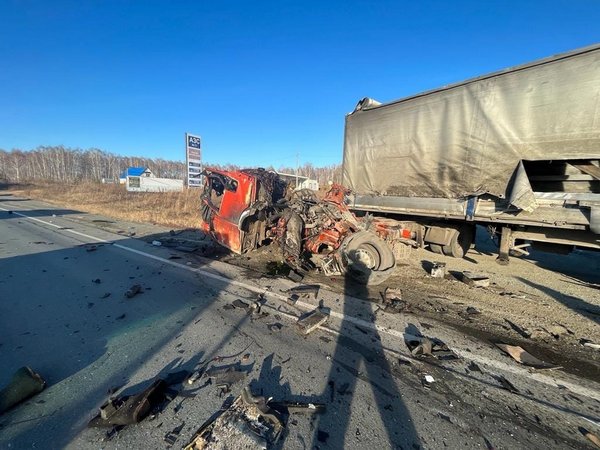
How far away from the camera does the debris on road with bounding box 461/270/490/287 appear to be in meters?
4.78

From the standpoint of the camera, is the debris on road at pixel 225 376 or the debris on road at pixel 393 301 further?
the debris on road at pixel 393 301

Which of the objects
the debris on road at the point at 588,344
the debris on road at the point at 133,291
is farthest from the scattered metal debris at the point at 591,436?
the debris on road at the point at 133,291

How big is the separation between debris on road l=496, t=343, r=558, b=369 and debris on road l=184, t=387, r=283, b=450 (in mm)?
2547

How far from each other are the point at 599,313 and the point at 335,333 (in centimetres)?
402

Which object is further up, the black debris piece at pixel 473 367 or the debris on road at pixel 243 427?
the black debris piece at pixel 473 367

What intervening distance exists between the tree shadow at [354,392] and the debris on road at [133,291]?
3209 millimetres

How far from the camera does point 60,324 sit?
10.5 ft

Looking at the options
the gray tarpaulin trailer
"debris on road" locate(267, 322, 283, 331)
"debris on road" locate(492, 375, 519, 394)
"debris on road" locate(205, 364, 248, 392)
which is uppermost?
the gray tarpaulin trailer

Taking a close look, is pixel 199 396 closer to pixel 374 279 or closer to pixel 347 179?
pixel 374 279

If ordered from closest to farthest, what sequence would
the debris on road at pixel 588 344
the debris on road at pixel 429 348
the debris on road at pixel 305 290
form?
the debris on road at pixel 429 348
the debris on road at pixel 588 344
the debris on road at pixel 305 290

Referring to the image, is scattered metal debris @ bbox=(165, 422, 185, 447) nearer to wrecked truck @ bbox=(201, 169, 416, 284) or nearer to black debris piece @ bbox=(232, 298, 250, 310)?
black debris piece @ bbox=(232, 298, 250, 310)

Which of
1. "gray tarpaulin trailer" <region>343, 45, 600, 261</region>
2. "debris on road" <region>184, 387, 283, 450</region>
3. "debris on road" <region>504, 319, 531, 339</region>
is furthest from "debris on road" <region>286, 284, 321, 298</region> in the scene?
"gray tarpaulin trailer" <region>343, 45, 600, 261</region>

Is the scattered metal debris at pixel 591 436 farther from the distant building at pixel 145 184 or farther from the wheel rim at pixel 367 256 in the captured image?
the distant building at pixel 145 184

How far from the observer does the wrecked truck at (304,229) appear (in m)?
4.93
